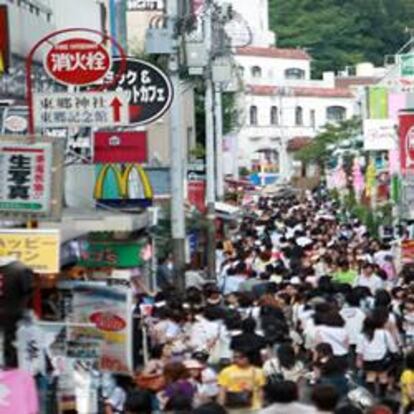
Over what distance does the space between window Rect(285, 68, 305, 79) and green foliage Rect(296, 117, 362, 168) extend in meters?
8.37

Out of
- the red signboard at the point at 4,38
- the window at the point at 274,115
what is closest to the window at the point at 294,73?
the window at the point at 274,115

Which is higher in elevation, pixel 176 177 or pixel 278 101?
pixel 278 101

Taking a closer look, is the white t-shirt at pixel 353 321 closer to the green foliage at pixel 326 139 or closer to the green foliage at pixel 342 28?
the green foliage at pixel 326 139

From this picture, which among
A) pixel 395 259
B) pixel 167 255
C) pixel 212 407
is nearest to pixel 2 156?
pixel 212 407

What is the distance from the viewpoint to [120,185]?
23.2m

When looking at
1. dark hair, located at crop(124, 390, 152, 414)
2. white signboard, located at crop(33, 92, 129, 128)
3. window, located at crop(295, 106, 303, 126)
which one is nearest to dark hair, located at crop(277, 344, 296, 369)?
dark hair, located at crop(124, 390, 152, 414)

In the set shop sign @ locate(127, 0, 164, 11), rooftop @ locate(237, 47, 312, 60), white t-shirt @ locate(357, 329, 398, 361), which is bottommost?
white t-shirt @ locate(357, 329, 398, 361)

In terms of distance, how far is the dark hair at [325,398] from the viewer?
11.0 metres

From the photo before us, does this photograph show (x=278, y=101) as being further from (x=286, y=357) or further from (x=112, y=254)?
(x=286, y=357)

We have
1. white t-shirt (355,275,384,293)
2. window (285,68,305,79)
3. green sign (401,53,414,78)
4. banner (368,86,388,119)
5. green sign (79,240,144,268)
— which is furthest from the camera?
window (285,68,305,79)

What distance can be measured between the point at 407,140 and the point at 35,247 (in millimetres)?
16492

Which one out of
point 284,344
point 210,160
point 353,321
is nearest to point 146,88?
point 353,321

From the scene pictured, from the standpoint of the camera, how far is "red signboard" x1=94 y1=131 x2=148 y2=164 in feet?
73.8

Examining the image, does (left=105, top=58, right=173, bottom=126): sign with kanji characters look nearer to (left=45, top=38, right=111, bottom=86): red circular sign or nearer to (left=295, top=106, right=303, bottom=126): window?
(left=45, top=38, right=111, bottom=86): red circular sign
